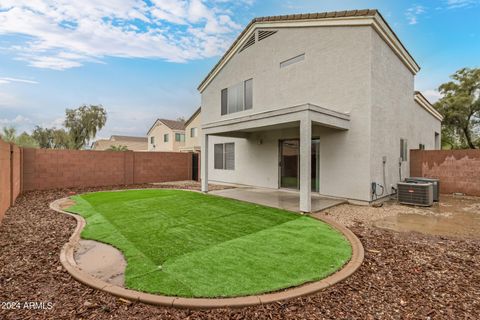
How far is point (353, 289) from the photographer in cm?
289

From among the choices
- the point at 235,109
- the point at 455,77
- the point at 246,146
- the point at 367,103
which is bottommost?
the point at 246,146

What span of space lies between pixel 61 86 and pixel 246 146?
1244 cm

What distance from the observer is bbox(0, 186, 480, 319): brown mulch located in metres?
2.41

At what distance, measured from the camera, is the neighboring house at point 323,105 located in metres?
7.70

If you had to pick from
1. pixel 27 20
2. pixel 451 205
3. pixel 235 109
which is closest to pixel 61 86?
pixel 27 20

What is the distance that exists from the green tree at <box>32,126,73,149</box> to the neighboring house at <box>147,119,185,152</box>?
11.5m

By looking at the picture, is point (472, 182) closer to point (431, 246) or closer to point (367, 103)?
point (367, 103)

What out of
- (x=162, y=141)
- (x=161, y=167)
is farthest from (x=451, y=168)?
(x=162, y=141)

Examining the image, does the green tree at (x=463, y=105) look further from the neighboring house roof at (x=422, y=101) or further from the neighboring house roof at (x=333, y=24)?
the neighboring house roof at (x=333, y=24)

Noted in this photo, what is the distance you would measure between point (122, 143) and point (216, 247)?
47.0m

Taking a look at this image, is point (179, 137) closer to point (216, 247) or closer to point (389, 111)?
point (389, 111)

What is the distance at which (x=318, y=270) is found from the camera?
327cm

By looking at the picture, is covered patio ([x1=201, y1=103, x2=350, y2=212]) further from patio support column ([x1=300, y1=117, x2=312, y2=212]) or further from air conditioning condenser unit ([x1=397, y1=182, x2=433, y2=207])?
air conditioning condenser unit ([x1=397, y1=182, x2=433, y2=207])

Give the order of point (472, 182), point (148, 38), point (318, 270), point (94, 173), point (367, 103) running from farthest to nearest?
point (94, 173) → point (148, 38) → point (472, 182) → point (367, 103) → point (318, 270)
